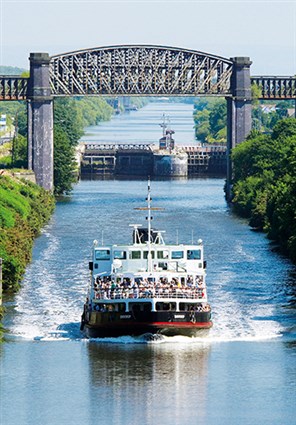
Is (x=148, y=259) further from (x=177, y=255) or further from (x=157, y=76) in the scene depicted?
(x=157, y=76)

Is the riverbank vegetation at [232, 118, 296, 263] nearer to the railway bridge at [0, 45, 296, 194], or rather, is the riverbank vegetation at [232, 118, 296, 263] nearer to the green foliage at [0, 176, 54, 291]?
the railway bridge at [0, 45, 296, 194]

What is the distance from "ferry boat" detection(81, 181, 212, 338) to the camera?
91500mm

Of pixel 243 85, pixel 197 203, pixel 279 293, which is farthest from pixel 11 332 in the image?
pixel 243 85

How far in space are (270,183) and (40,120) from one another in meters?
33.0

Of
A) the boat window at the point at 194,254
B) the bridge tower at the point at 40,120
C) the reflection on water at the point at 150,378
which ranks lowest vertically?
the reflection on water at the point at 150,378

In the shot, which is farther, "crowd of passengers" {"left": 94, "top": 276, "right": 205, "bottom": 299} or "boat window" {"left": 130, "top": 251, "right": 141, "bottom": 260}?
"boat window" {"left": 130, "top": 251, "right": 141, "bottom": 260}

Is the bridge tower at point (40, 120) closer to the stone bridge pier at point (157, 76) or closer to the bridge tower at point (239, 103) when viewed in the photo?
the stone bridge pier at point (157, 76)

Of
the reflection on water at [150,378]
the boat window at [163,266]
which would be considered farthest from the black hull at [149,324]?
the boat window at [163,266]

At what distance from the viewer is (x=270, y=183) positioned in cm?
16175

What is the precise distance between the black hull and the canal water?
1.44ft

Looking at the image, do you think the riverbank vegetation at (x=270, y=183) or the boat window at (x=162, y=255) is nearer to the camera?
the boat window at (x=162, y=255)

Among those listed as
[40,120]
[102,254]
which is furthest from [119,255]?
[40,120]

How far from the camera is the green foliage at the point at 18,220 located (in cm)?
11025

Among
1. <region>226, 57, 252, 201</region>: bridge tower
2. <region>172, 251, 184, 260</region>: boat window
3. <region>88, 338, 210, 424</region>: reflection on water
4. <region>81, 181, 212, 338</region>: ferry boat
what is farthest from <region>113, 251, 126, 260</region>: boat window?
<region>226, 57, 252, 201</region>: bridge tower
